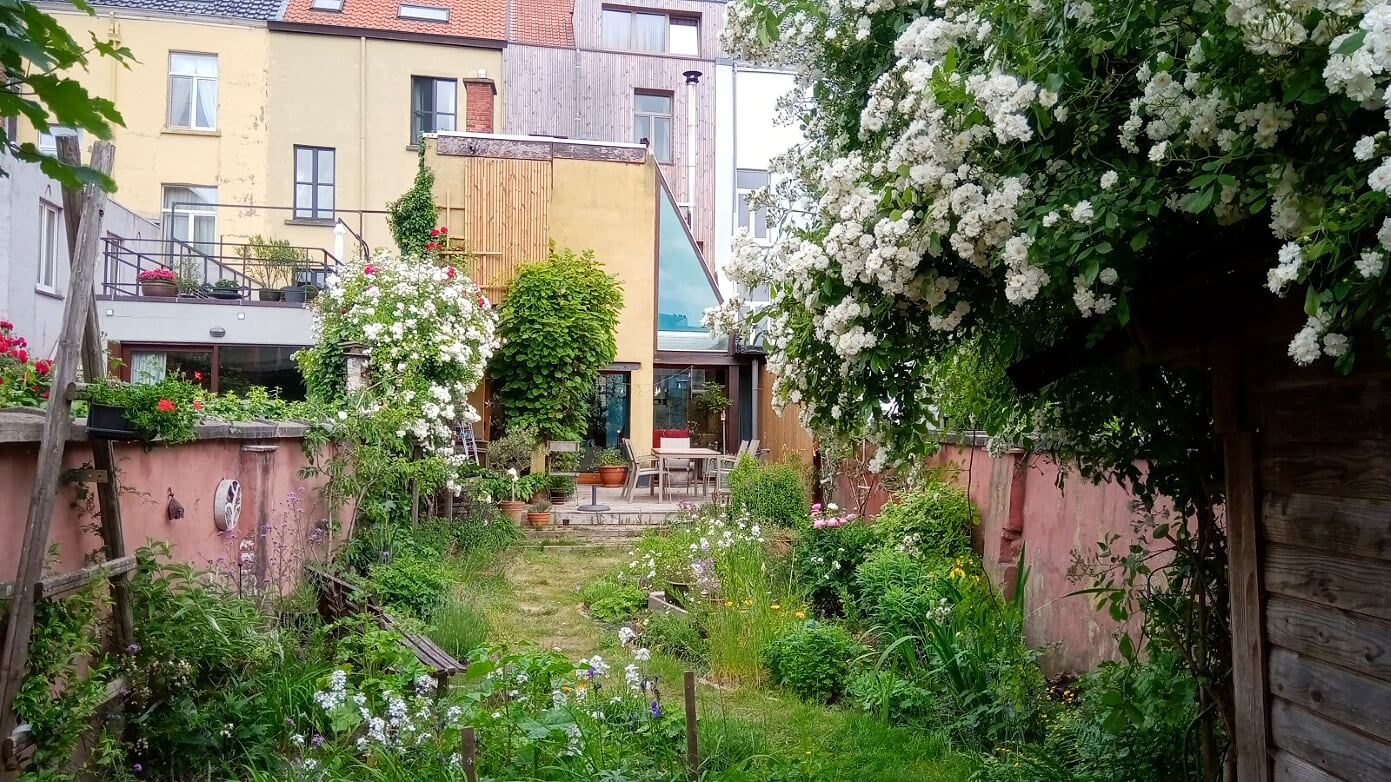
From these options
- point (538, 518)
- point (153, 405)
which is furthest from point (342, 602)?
point (538, 518)

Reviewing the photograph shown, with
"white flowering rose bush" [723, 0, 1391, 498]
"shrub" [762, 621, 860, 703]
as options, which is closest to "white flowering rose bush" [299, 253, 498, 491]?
"shrub" [762, 621, 860, 703]

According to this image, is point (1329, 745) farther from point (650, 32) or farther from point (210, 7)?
point (210, 7)

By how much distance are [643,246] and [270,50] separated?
920 centimetres

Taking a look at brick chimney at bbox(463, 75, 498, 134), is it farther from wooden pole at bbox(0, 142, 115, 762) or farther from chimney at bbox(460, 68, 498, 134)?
wooden pole at bbox(0, 142, 115, 762)

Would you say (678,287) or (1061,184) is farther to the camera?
(678,287)

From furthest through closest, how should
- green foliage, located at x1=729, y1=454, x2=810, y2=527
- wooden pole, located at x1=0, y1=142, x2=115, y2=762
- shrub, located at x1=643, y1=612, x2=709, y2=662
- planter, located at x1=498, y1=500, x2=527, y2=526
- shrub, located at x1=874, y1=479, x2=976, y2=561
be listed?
planter, located at x1=498, y1=500, x2=527, y2=526 < green foliage, located at x1=729, y1=454, x2=810, y2=527 < shrub, located at x1=874, y1=479, x2=976, y2=561 < shrub, located at x1=643, y1=612, x2=709, y2=662 < wooden pole, located at x1=0, y1=142, x2=115, y2=762

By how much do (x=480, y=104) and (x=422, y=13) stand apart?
240 inches

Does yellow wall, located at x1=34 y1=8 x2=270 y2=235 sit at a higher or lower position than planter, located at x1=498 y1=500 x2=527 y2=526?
higher

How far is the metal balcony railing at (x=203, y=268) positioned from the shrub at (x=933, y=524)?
36.4 ft

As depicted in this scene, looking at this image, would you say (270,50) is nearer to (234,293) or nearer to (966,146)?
(234,293)

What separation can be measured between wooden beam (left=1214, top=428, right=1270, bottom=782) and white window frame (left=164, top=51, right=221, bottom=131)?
20.1 m

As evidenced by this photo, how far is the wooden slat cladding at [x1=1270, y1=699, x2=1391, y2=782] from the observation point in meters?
2.31

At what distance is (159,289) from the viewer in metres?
14.5

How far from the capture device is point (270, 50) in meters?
18.9
